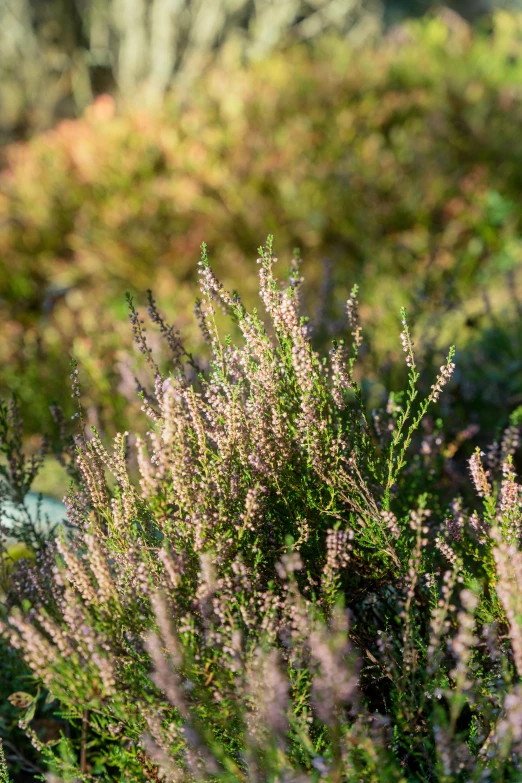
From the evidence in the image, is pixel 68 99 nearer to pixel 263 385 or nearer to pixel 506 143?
pixel 506 143

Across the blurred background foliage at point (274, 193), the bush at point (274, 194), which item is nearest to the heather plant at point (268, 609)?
the blurred background foliage at point (274, 193)

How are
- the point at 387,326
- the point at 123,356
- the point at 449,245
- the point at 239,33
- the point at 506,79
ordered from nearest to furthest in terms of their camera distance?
the point at 123,356 → the point at 387,326 → the point at 449,245 → the point at 506,79 → the point at 239,33

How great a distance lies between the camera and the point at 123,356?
4.12 m

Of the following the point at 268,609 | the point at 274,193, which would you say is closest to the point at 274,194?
the point at 274,193

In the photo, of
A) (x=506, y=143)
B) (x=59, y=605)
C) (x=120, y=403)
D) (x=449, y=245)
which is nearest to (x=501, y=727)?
(x=59, y=605)

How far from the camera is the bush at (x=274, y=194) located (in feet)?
21.4

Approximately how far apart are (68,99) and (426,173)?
7698 mm

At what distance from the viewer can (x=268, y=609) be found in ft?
5.25

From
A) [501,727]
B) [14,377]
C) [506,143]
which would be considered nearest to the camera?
[501,727]

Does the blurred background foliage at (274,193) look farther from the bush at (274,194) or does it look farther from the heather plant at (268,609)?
the heather plant at (268,609)

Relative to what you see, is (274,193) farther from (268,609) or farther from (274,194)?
(268,609)

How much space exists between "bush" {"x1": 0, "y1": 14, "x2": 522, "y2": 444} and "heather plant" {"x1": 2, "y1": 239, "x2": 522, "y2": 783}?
3.89 meters

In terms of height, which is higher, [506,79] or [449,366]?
[506,79]

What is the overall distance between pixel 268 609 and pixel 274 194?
18.9 ft
